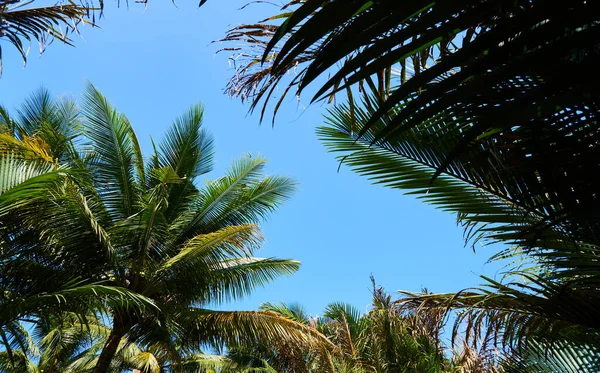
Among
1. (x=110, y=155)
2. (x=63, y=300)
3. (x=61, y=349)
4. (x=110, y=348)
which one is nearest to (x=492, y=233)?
(x=63, y=300)

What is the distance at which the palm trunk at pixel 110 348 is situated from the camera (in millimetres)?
8062

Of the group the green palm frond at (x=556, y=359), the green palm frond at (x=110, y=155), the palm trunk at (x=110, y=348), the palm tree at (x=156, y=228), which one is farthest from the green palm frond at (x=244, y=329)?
the green palm frond at (x=556, y=359)

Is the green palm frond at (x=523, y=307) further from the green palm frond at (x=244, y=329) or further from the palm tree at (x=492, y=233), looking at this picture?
the green palm frond at (x=244, y=329)

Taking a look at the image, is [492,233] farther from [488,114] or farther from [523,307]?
[488,114]

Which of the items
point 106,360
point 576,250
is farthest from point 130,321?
point 576,250

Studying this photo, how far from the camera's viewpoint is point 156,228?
28.3 feet

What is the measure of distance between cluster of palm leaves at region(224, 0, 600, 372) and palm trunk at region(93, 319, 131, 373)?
599 centimetres

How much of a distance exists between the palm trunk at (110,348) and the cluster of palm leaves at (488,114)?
5.99 m

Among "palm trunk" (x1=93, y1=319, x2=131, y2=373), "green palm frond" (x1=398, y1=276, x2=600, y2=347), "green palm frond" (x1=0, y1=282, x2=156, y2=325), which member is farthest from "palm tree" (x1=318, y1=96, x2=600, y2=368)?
"palm trunk" (x1=93, y1=319, x2=131, y2=373)

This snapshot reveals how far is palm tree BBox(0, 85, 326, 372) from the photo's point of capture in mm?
8031

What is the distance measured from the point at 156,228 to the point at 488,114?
8.31m

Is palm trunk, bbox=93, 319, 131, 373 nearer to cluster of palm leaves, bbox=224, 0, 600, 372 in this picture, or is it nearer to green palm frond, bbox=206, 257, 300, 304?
green palm frond, bbox=206, 257, 300, 304

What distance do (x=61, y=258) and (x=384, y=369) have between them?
582 cm

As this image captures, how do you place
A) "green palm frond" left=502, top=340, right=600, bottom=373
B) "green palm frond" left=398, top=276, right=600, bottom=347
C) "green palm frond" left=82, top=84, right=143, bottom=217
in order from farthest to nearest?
"green palm frond" left=82, top=84, right=143, bottom=217 < "green palm frond" left=502, top=340, right=600, bottom=373 < "green palm frond" left=398, top=276, right=600, bottom=347
